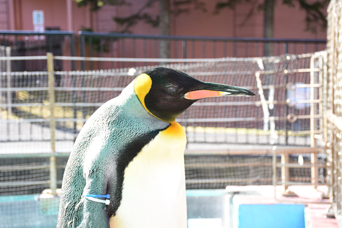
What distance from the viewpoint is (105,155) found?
4.05 feet

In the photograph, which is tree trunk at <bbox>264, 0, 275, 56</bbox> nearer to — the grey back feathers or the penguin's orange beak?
the penguin's orange beak

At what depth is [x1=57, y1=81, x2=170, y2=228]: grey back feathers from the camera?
122 centimetres

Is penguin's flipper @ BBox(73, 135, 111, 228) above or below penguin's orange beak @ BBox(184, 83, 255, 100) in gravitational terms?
below

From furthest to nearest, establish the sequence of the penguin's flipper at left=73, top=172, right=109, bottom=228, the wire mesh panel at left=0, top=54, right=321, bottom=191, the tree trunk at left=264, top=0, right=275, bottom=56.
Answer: the tree trunk at left=264, top=0, right=275, bottom=56
the wire mesh panel at left=0, top=54, right=321, bottom=191
the penguin's flipper at left=73, top=172, right=109, bottom=228

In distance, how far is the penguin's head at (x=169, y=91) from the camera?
1292 millimetres

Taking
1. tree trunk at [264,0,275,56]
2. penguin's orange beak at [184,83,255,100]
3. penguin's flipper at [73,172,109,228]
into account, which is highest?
tree trunk at [264,0,275,56]

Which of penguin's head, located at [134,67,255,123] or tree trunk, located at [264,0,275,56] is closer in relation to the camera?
penguin's head, located at [134,67,255,123]

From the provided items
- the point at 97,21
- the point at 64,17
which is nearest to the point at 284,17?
the point at 97,21

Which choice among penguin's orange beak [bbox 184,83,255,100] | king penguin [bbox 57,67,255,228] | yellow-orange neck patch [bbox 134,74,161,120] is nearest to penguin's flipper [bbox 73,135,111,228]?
king penguin [bbox 57,67,255,228]

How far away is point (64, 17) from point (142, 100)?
38.0ft

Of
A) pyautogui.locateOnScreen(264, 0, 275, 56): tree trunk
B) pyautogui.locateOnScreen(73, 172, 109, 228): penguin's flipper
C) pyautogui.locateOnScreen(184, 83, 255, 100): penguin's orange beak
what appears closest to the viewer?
pyautogui.locateOnScreen(73, 172, 109, 228): penguin's flipper

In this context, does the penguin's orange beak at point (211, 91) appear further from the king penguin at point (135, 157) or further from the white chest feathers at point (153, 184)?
the white chest feathers at point (153, 184)

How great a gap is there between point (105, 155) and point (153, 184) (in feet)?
0.60

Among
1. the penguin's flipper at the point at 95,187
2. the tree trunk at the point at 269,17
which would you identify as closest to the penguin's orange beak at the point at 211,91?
the penguin's flipper at the point at 95,187
